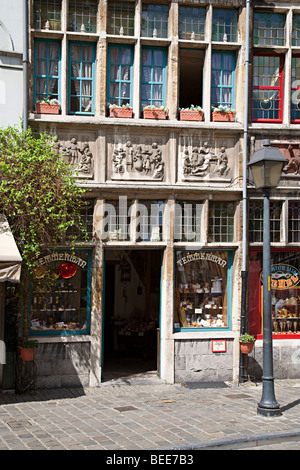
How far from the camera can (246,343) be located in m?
11.8

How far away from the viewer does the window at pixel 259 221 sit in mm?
12508

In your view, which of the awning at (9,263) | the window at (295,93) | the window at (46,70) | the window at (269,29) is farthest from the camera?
the window at (295,93)

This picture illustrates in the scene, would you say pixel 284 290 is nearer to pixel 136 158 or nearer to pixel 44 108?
pixel 136 158

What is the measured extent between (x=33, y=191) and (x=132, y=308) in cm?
620

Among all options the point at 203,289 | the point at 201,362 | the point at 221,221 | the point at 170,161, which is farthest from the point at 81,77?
the point at 201,362

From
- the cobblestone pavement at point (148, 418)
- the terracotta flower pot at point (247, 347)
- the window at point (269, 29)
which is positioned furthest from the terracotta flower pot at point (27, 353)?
the window at point (269, 29)

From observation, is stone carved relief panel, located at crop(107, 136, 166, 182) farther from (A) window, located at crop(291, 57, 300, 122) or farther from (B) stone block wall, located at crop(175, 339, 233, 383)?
(B) stone block wall, located at crop(175, 339, 233, 383)

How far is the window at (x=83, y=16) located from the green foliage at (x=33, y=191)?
8.36 feet

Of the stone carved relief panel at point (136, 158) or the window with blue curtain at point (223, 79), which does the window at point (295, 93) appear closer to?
the window with blue curtain at point (223, 79)

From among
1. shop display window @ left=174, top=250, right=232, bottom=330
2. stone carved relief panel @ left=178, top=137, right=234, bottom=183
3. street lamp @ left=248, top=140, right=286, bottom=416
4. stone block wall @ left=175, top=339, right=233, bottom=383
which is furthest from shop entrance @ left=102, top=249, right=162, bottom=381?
street lamp @ left=248, top=140, right=286, bottom=416

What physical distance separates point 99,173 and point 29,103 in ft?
6.22

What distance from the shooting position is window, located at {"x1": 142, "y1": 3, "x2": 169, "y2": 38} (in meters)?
12.3

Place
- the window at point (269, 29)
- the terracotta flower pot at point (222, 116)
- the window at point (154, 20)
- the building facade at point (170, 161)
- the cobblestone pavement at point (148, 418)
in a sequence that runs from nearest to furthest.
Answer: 1. the cobblestone pavement at point (148, 418)
2. the building facade at point (170, 161)
3. the window at point (154, 20)
4. the terracotta flower pot at point (222, 116)
5. the window at point (269, 29)
